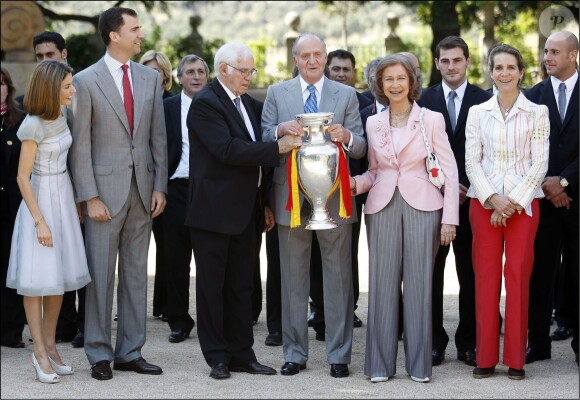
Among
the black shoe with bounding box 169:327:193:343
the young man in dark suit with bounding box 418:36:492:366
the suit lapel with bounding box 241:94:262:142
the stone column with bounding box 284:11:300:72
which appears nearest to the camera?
the suit lapel with bounding box 241:94:262:142

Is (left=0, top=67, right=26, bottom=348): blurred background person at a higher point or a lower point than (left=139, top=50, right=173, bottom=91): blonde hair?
lower

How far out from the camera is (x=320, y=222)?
6.80m

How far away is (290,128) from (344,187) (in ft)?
1.62

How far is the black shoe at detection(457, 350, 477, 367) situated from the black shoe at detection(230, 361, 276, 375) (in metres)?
1.33

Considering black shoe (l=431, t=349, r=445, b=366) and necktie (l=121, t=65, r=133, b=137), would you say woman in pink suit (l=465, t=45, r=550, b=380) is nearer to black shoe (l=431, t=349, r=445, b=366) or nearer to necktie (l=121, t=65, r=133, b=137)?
black shoe (l=431, t=349, r=445, b=366)

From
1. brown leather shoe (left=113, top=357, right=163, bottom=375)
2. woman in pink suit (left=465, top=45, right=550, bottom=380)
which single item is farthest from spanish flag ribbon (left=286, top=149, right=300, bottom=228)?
brown leather shoe (left=113, top=357, right=163, bottom=375)

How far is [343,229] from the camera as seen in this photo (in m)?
7.19

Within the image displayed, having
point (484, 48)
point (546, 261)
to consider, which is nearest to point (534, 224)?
point (546, 261)

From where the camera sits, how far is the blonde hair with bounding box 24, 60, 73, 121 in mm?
6941

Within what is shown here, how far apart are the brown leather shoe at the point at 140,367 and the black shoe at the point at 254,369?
484 mm

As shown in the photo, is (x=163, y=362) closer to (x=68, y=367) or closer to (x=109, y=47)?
(x=68, y=367)

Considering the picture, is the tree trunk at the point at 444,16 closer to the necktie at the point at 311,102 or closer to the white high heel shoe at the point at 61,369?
the necktie at the point at 311,102

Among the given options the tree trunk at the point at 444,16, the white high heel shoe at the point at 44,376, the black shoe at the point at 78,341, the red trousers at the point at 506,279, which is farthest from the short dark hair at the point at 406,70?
the tree trunk at the point at 444,16

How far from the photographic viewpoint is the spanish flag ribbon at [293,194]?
22.6ft
